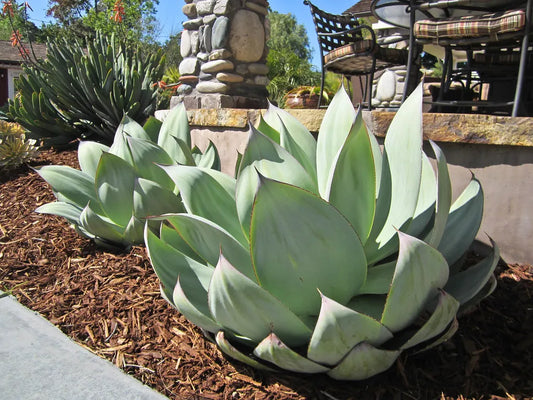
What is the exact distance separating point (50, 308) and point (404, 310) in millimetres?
1622

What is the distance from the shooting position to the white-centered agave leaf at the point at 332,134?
5.21ft

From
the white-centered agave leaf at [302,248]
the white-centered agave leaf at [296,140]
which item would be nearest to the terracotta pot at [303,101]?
the white-centered agave leaf at [296,140]

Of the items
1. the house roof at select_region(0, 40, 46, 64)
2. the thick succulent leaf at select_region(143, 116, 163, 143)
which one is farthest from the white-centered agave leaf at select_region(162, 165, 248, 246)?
the house roof at select_region(0, 40, 46, 64)

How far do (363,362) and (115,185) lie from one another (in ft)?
4.86

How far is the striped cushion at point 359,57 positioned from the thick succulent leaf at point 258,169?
2958mm

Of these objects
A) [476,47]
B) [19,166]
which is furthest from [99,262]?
[476,47]

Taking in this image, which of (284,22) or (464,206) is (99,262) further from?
(284,22)

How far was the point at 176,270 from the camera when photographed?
147cm

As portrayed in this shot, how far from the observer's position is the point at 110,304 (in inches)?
76.1

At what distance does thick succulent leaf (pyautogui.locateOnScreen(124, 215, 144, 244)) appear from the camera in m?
2.12

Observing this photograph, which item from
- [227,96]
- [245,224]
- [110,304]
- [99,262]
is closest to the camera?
[245,224]

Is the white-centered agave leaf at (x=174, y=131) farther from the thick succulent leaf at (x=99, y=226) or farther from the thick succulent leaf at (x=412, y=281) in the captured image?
the thick succulent leaf at (x=412, y=281)

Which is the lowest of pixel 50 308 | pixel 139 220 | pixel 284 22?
pixel 50 308

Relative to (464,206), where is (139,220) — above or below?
below
